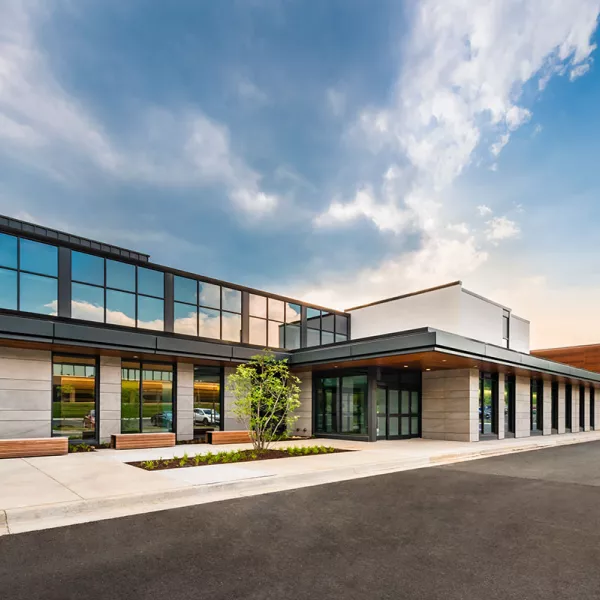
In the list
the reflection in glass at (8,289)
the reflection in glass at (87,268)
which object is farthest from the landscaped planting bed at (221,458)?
the reflection in glass at (87,268)

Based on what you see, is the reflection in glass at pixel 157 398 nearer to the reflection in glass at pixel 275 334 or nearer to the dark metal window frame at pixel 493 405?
the reflection in glass at pixel 275 334

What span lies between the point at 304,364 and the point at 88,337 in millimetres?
10503

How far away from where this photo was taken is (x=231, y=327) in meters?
23.0

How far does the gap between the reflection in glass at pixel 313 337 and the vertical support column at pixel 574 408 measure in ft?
65.8

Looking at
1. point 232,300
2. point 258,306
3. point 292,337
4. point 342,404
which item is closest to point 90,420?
point 232,300

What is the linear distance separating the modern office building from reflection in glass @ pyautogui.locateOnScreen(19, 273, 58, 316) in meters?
0.04

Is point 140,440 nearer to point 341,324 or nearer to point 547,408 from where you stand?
point 341,324

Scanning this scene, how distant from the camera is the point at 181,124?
77.3ft

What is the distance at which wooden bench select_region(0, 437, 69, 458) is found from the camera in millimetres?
13672

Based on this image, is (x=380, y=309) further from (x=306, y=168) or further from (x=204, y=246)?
(x=204, y=246)

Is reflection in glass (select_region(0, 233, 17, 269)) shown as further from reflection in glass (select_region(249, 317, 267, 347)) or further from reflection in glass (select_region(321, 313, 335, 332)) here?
reflection in glass (select_region(321, 313, 335, 332))

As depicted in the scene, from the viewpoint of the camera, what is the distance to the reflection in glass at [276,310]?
25.0 m

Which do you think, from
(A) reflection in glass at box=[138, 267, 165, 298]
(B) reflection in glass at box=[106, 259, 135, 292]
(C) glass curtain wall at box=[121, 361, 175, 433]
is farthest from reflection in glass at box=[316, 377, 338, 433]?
(B) reflection in glass at box=[106, 259, 135, 292]

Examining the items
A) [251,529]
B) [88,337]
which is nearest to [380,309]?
[88,337]
